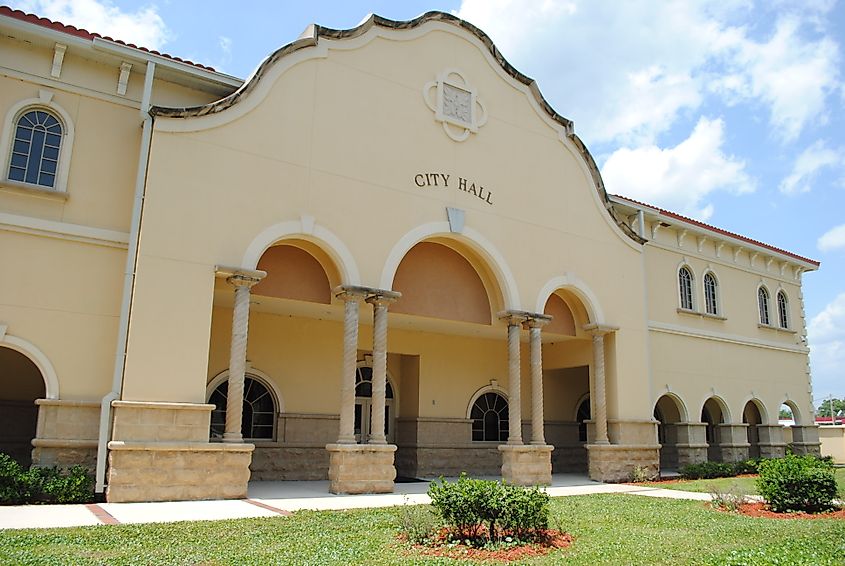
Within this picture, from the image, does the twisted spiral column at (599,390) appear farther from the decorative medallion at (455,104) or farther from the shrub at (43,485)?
the shrub at (43,485)

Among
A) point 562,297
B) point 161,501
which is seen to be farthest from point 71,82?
point 562,297

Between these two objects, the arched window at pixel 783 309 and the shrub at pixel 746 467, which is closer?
the shrub at pixel 746 467

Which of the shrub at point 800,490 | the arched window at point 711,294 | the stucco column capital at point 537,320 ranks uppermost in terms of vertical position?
the arched window at point 711,294

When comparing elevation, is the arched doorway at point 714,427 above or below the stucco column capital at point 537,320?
below

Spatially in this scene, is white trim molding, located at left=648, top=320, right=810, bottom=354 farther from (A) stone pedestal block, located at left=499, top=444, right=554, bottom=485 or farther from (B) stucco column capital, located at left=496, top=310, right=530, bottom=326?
(A) stone pedestal block, located at left=499, top=444, right=554, bottom=485

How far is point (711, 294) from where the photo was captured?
24.8m

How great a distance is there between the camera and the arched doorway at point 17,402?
15008mm

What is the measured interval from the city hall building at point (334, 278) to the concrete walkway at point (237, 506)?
1.90 feet

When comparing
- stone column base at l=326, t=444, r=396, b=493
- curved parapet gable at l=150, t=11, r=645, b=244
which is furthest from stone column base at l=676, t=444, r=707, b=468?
stone column base at l=326, t=444, r=396, b=493

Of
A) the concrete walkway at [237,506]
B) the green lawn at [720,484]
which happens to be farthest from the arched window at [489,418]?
the green lawn at [720,484]

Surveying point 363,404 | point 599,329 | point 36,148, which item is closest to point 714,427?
point 599,329

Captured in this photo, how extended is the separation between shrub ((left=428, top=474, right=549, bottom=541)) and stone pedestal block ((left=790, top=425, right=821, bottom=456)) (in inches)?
859

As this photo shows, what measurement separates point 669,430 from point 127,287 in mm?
17819

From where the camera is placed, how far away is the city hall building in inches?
512
